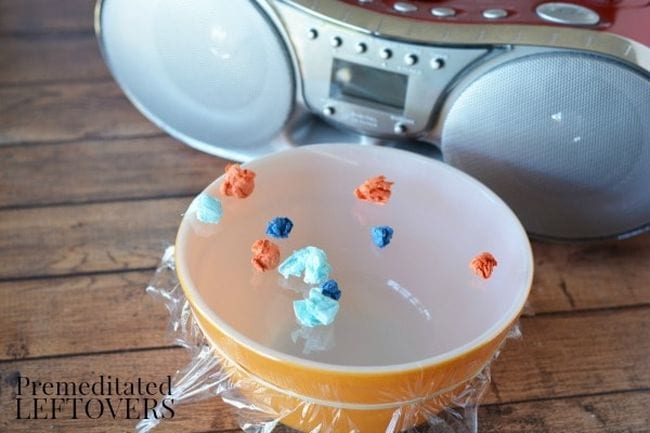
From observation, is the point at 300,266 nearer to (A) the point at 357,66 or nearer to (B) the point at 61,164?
(A) the point at 357,66

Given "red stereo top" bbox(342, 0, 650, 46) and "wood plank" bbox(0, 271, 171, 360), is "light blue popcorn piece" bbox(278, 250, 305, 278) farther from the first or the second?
"red stereo top" bbox(342, 0, 650, 46)

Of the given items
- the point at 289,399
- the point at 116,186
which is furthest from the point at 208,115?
the point at 289,399

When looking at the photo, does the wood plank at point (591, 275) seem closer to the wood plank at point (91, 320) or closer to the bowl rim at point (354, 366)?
the wood plank at point (91, 320)

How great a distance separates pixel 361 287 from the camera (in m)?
0.83

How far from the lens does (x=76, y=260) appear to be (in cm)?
87

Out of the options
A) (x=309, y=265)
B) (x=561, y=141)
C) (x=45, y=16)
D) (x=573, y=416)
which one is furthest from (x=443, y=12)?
(x=45, y=16)

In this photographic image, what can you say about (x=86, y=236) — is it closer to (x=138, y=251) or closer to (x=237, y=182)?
(x=138, y=251)

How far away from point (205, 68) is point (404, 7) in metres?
0.22

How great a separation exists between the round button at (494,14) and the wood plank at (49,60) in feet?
1.79

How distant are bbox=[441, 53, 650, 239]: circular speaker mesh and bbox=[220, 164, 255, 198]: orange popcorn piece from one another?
0.70 ft

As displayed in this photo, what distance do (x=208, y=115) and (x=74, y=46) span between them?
332 millimetres

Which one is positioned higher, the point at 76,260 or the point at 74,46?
A: the point at 74,46

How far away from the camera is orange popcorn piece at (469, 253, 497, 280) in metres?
0.76

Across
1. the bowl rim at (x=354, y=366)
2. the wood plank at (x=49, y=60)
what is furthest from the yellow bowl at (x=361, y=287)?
the wood plank at (x=49, y=60)
